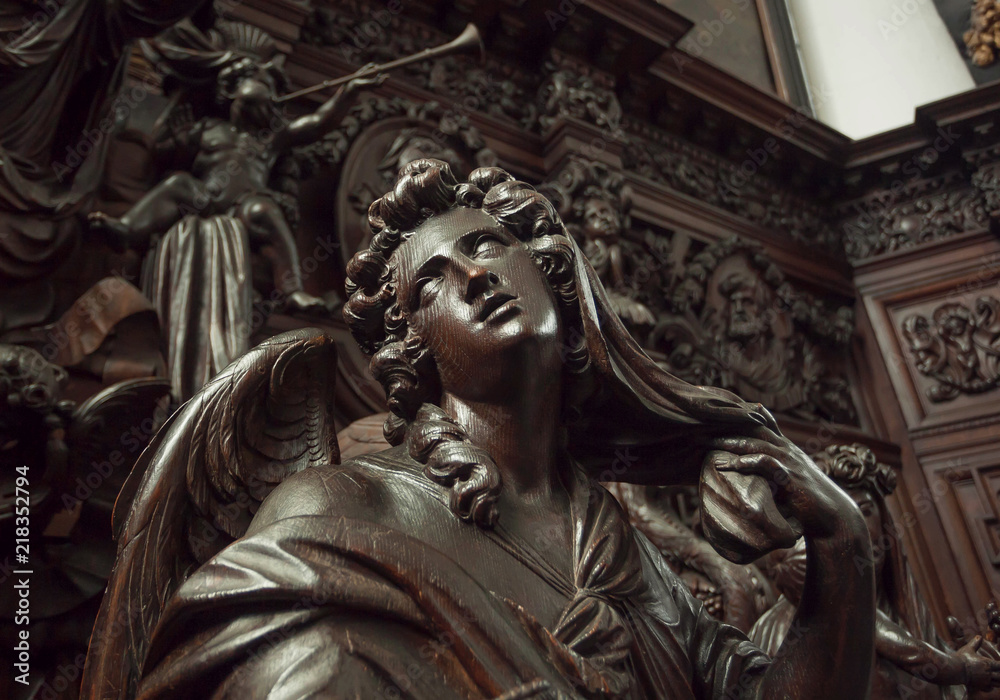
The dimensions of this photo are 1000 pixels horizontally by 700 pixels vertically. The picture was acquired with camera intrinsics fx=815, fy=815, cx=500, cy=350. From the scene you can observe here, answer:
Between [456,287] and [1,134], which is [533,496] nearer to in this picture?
[456,287]

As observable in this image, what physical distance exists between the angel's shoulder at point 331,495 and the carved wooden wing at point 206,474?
117 mm

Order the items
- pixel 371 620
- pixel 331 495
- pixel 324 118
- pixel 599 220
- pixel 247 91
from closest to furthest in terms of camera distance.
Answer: pixel 371 620 < pixel 331 495 < pixel 247 91 < pixel 324 118 < pixel 599 220

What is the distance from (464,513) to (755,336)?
4034 mm

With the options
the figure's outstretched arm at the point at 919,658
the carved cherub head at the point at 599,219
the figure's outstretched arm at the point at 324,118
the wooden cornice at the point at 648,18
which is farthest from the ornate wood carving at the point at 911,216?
the figure's outstretched arm at the point at 919,658

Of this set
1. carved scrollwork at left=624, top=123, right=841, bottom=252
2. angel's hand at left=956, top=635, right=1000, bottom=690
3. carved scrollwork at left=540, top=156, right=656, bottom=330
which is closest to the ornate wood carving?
carved scrollwork at left=624, top=123, right=841, bottom=252

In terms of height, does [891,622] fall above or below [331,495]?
below

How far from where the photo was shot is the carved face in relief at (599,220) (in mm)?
3844

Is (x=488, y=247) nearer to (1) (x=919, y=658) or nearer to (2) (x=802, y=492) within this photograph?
(2) (x=802, y=492)

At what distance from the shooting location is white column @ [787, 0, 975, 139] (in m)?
6.43

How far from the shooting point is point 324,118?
10.3 ft

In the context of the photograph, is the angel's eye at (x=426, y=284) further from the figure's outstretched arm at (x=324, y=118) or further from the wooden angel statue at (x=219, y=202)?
the figure's outstretched arm at (x=324, y=118)

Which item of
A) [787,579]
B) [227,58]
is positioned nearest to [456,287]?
[787,579]

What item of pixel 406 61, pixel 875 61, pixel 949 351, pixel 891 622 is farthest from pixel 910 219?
pixel 891 622

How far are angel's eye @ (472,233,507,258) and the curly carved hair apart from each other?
0.06 m
